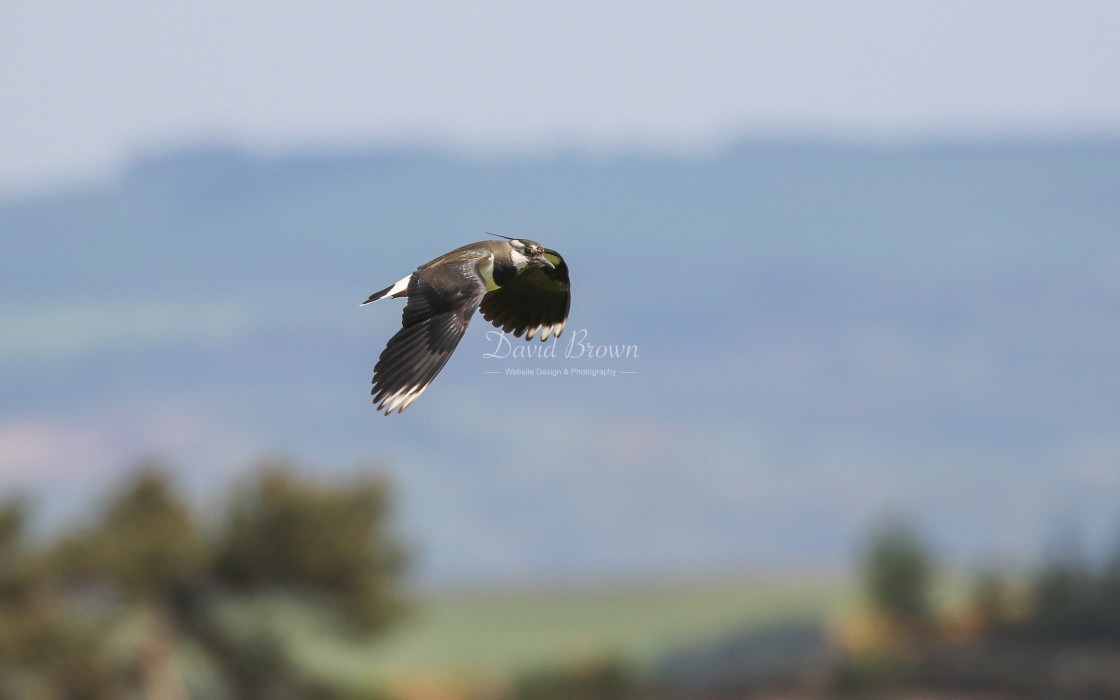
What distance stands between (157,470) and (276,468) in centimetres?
A: 276

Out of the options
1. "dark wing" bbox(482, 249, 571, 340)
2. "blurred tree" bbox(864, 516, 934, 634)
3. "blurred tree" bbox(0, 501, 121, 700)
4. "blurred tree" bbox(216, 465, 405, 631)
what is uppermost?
"blurred tree" bbox(864, 516, 934, 634)

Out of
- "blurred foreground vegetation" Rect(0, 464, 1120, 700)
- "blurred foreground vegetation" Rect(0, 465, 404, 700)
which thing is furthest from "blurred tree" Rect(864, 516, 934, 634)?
"blurred foreground vegetation" Rect(0, 465, 404, 700)

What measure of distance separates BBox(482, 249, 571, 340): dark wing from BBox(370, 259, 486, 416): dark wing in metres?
1.69

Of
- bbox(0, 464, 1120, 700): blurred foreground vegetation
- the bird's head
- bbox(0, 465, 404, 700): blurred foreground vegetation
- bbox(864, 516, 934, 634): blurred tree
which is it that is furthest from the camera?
bbox(864, 516, 934, 634): blurred tree

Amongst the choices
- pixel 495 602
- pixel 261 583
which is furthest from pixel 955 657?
pixel 495 602

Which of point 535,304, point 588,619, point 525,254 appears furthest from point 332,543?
point 588,619

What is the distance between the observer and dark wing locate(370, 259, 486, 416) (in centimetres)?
934

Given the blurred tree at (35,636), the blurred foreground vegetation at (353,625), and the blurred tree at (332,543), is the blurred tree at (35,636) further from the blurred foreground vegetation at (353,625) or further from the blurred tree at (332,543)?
the blurred tree at (332,543)

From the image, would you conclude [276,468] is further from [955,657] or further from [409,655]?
[409,655]

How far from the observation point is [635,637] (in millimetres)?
97375

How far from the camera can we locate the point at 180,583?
4062 centimetres

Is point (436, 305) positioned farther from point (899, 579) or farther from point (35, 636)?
point (899, 579)

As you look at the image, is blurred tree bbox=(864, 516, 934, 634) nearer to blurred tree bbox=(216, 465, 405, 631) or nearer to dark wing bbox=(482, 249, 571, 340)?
blurred tree bbox=(216, 465, 405, 631)

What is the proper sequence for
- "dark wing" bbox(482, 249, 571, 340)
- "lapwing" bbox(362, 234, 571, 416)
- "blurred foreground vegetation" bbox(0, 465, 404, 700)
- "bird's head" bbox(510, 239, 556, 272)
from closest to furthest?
"lapwing" bbox(362, 234, 571, 416)
"bird's head" bbox(510, 239, 556, 272)
"dark wing" bbox(482, 249, 571, 340)
"blurred foreground vegetation" bbox(0, 465, 404, 700)
